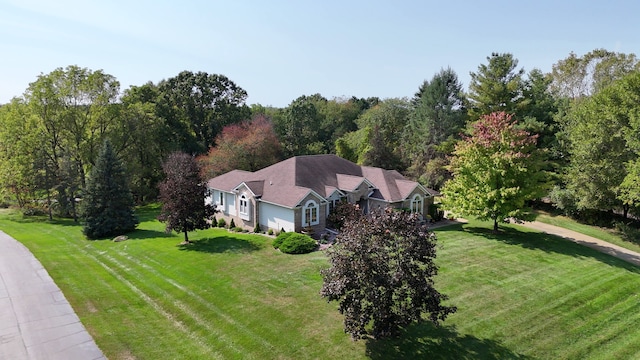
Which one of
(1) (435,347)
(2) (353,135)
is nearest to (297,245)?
(1) (435,347)

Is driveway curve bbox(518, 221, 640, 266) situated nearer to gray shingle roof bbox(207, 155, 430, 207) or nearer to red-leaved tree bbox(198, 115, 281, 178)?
gray shingle roof bbox(207, 155, 430, 207)

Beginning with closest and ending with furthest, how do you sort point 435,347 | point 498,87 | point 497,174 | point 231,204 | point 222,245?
point 435,347 < point 222,245 < point 497,174 < point 231,204 < point 498,87

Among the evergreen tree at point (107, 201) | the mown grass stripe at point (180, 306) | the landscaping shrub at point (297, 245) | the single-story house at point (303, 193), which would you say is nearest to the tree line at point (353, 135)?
the evergreen tree at point (107, 201)

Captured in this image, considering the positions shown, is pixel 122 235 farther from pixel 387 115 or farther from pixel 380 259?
pixel 387 115

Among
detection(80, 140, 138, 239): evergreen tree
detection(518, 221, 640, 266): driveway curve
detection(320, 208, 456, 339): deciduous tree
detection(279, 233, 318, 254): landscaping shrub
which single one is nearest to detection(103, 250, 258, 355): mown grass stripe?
detection(320, 208, 456, 339): deciduous tree

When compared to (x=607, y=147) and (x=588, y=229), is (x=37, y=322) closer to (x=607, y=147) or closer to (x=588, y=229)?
(x=588, y=229)

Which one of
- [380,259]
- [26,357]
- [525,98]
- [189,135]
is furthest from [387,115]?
[26,357]

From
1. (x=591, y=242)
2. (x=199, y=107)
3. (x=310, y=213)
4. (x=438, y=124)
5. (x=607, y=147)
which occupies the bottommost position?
(x=591, y=242)
